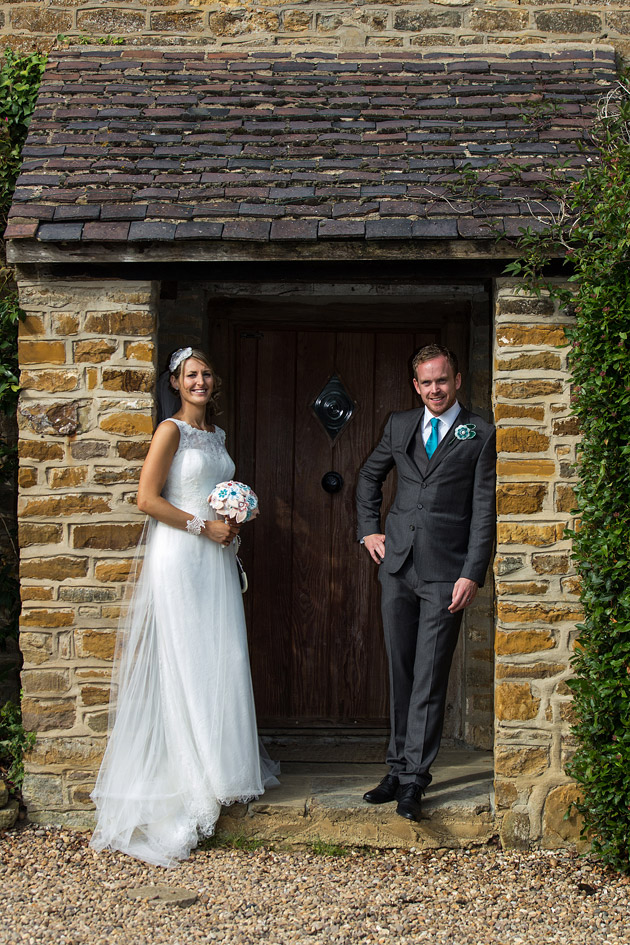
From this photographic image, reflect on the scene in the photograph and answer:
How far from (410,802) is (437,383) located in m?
1.98

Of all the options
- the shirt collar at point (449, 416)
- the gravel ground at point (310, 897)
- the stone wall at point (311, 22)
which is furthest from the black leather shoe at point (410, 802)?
the stone wall at point (311, 22)

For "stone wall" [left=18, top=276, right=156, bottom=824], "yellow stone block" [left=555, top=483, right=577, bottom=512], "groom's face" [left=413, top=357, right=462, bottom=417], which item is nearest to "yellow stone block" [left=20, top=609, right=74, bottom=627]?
"stone wall" [left=18, top=276, right=156, bottom=824]

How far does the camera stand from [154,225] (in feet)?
13.8

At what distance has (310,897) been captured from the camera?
12.4ft

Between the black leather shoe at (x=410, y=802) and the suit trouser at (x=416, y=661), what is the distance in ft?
0.12

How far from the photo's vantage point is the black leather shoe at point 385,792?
4.34 meters

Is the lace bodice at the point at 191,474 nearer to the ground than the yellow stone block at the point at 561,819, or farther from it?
farther from it

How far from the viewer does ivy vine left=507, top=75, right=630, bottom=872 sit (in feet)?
12.9

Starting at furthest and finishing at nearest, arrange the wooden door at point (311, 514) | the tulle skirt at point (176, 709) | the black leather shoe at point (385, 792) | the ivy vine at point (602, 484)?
the wooden door at point (311, 514) → the black leather shoe at point (385, 792) → the tulle skirt at point (176, 709) → the ivy vine at point (602, 484)

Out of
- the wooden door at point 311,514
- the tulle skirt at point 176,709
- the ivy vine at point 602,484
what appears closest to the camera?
the ivy vine at point 602,484

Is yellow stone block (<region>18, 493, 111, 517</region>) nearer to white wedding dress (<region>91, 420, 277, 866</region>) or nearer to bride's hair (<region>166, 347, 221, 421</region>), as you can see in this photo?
white wedding dress (<region>91, 420, 277, 866</region>)

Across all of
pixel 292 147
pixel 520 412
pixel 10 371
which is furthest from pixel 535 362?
pixel 10 371

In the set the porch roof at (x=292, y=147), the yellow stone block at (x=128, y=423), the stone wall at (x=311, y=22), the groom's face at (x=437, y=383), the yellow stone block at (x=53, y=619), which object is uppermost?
the stone wall at (x=311, y=22)

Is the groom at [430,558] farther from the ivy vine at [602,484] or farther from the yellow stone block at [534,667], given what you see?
the ivy vine at [602,484]
